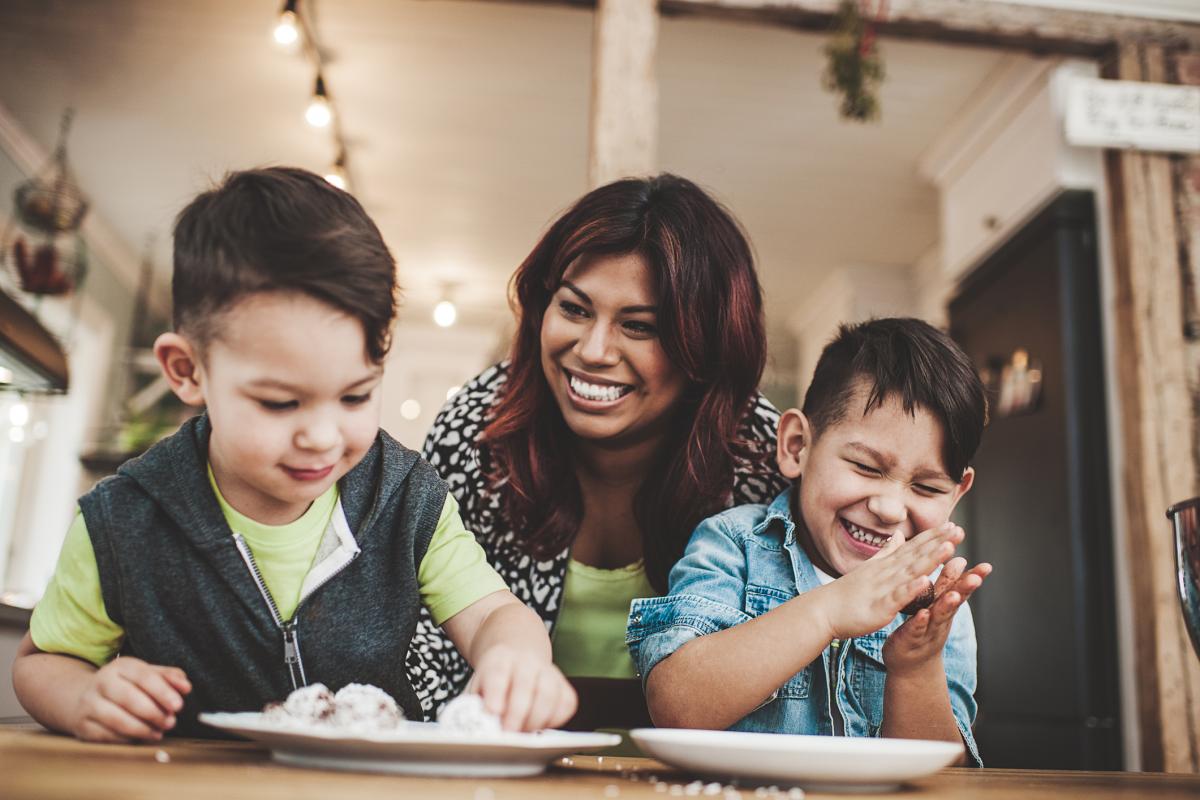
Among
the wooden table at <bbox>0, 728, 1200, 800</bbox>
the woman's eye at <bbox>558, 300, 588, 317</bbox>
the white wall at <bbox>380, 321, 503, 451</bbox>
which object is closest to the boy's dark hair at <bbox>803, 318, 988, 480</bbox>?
the woman's eye at <bbox>558, 300, 588, 317</bbox>

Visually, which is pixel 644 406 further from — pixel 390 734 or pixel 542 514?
pixel 390 734

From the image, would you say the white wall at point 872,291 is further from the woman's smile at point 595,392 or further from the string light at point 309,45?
the woman's smile at point 595,392

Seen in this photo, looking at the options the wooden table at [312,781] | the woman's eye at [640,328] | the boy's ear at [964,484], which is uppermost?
the woman's eye at [640,328]

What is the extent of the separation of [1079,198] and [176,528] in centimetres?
319

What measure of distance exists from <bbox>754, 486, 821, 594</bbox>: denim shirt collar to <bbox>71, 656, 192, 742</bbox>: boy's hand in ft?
2.44

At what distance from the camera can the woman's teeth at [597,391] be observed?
4.87ft

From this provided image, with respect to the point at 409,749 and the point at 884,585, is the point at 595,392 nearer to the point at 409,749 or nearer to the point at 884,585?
the point at 884,585

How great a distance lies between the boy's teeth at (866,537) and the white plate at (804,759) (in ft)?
1.73

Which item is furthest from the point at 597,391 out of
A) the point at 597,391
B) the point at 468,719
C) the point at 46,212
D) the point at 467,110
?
the point at 46,212

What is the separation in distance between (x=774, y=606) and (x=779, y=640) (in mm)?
235

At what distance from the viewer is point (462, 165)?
4.93 metres

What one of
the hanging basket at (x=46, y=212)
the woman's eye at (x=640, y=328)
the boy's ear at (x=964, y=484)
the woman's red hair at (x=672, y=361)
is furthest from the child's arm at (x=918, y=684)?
the hanging basket at (x=46, y=212)

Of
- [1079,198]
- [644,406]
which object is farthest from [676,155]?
[644,406]

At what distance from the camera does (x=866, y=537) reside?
128 cm
